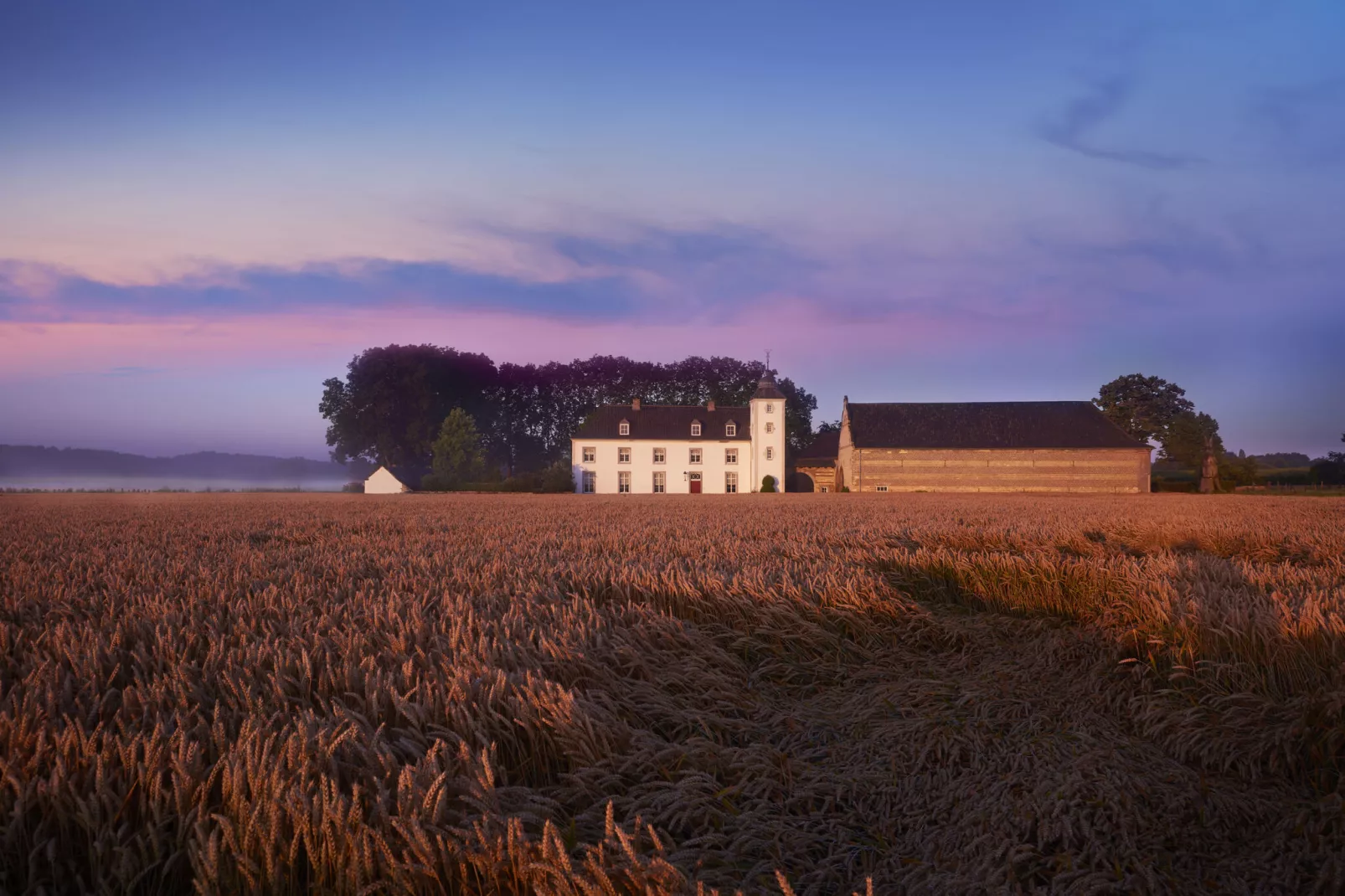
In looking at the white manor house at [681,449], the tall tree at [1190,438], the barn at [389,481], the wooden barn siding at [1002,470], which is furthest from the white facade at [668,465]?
the tall tree at [1190,438]

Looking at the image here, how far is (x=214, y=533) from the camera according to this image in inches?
332

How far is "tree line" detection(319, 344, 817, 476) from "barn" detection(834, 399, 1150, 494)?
1191 centimetres

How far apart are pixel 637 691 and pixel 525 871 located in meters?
1.28

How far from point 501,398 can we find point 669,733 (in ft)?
246

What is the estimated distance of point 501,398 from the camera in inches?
2940

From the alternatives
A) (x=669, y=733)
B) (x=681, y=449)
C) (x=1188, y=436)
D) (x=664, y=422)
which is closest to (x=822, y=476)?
(x=681, y=449)

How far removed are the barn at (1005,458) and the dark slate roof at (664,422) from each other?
35.8 ft

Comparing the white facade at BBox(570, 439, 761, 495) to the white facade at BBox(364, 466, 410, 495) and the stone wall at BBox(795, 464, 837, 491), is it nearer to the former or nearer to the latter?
the stone wall at BBox(795, 464, 837, 491)

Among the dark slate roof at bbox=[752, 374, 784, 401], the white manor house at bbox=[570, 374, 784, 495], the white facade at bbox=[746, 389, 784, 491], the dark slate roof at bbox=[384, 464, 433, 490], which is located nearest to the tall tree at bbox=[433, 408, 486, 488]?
the dark slate roof at bbox=[384, 464, 433, 490]

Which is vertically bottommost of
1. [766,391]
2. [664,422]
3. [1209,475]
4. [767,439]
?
[1209,475]

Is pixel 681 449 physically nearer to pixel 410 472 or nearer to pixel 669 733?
pixel 410 472

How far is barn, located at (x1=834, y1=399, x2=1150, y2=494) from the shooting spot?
173 ft

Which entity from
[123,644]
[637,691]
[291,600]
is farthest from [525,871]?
[291,600]

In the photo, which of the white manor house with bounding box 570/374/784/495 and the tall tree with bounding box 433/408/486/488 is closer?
the tall tree with bounding box 433/408/486/488
